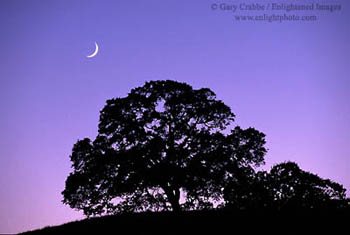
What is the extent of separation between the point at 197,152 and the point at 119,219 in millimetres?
7767

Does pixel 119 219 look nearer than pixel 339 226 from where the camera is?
No

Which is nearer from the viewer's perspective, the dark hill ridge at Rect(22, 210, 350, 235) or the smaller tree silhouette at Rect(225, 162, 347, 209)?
the dark hill ridge at Rect(22, 210, 350, 235)

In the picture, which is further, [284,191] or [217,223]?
[284,191]

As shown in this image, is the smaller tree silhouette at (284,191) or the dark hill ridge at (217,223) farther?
the smaller tree silhouette at (284,191)

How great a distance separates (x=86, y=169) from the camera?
27172mm

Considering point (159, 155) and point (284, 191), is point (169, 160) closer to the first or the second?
point (159, 155)

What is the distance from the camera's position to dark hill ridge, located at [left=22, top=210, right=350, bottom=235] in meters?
17.9

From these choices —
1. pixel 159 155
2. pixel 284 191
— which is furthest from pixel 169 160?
pixel 284 191

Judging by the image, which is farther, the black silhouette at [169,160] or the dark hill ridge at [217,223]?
Answer: the black silhouette at [169,160]

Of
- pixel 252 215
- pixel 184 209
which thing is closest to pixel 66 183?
pixel 184 209

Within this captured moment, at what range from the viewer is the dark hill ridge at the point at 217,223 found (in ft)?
58.6

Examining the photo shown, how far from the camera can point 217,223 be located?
20.4 meters

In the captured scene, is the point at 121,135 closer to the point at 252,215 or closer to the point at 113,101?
the point at 113,101

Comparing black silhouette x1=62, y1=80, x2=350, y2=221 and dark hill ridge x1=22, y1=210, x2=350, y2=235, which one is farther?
black silhouette x1=62, y1=80, x2=350, y2=221
